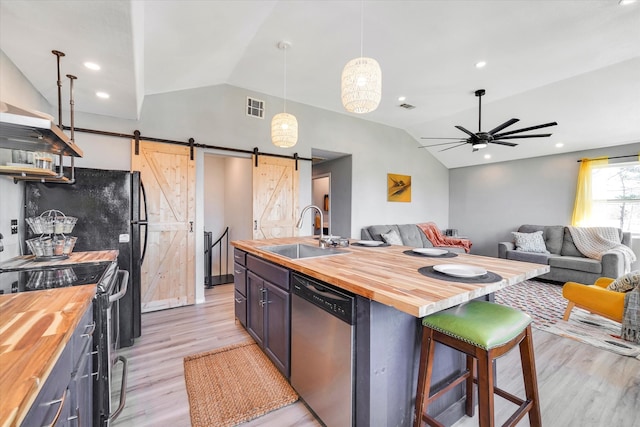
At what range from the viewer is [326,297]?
1458mm

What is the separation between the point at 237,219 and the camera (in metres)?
5.09

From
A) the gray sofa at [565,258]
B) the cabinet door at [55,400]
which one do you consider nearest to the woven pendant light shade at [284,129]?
the cabinet door at [55,400]

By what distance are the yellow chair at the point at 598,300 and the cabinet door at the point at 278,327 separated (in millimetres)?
3111

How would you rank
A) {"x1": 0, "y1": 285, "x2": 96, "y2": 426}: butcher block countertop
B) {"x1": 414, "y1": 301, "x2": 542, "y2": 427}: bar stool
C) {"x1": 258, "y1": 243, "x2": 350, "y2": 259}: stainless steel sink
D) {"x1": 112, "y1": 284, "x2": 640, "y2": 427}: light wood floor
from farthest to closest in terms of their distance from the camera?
{"x1": 258, "y1": 243, "x2": 350, "y2": 259}: stainless steel sink, {"x1": 112, "y1": 284, "x2": 640, "y2": 427}: light wood floor, {"x1": 414, "y1": 301, "x2": 542, "y2": 427}: bar stool, {"x1": 0, "y1": 285, "x2": 96, "y2": 426}: butcher block countertop

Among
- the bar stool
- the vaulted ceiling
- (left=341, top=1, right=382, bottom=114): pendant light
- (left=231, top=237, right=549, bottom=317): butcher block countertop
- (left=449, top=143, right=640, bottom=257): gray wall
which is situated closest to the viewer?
(left=231, top=237, right=549, bottom=317): butcher block countertop

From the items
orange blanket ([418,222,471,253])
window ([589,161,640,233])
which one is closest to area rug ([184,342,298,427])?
orange blanket ([418,222,471,253])

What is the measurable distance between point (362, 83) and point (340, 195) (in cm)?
389

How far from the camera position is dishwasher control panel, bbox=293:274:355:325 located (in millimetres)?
1312

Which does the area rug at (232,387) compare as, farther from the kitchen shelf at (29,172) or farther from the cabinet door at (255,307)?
the kitchen shelf at (29,172)

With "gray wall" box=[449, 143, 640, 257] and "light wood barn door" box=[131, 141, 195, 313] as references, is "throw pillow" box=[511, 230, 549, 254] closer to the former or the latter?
"gray wall" box=[449, 143, 640, 257]

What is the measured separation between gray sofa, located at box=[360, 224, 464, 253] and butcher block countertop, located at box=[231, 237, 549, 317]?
11.4ft

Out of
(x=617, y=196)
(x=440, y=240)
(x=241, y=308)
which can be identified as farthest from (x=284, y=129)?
(x=617, y=196)

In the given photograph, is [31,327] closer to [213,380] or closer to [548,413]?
[213,380]

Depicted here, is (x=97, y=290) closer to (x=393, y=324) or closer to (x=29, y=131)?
(x=29, y=131)
